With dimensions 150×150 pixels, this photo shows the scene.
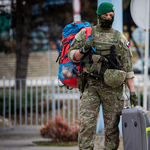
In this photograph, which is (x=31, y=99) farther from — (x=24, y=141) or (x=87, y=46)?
(x=87, y=46)

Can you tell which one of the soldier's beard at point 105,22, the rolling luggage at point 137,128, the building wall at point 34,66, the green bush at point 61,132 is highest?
the soldier's beard at point 105,22

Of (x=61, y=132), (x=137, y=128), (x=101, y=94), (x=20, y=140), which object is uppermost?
(x=101, y=94)

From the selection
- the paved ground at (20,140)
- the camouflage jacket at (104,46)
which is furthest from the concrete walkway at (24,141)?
the camouflage jacket at (104,46)

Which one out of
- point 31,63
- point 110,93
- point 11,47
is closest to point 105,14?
point 110,93

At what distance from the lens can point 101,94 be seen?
10.9ft

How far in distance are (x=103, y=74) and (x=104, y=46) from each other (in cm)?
30

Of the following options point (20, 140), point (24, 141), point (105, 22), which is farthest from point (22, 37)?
point (105, 22)

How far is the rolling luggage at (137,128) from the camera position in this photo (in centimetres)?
309

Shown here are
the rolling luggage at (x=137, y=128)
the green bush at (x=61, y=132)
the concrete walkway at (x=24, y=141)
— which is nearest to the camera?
the rolling luggage at (x=137, y=128)

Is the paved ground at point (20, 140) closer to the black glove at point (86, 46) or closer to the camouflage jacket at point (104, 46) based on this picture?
the camouflage jacket at point (104, 46)

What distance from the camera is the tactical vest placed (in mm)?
3234

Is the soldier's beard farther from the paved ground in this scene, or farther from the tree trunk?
the tree trunk

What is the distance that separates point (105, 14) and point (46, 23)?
8.49 meters

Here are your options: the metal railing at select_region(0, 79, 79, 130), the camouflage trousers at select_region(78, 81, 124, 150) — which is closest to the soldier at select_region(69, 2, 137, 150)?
the camouflage trousers at select_region(78, 81, 124, 150)
